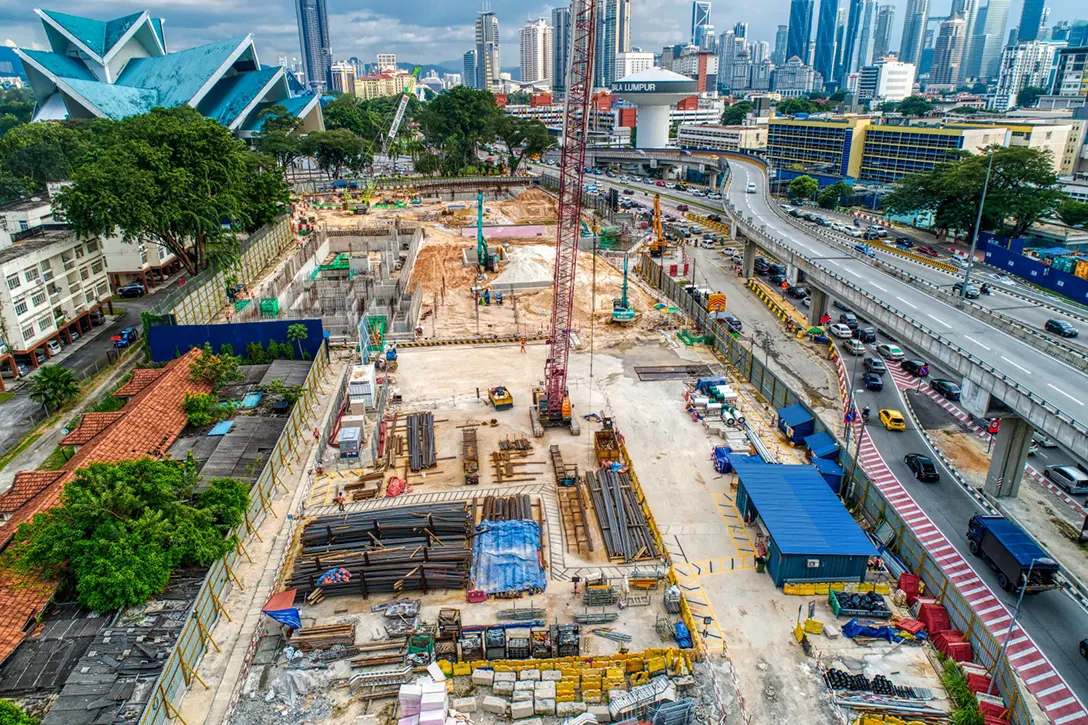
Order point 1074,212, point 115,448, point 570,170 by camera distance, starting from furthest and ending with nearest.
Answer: point 1074,212 < point 570,170 < point 115,448

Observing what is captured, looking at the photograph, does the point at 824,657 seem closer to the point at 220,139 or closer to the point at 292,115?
the point at 220,139

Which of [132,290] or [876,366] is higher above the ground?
[132,290]

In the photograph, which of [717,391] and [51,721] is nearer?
[51,721]

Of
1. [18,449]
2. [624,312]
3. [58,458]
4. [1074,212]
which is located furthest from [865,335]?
[18,449]

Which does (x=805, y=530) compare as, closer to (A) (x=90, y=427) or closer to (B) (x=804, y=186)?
(A) (x=90, y=427)

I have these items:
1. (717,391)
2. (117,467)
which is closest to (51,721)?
(117,467)

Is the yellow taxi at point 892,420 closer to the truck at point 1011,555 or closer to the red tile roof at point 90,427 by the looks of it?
the truck at point 1011,555
